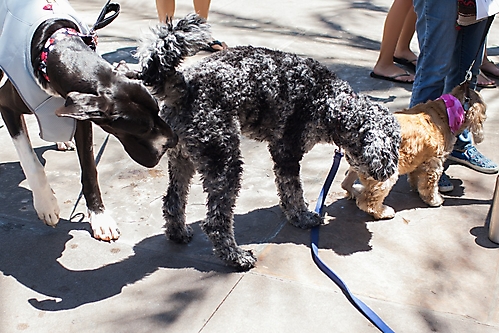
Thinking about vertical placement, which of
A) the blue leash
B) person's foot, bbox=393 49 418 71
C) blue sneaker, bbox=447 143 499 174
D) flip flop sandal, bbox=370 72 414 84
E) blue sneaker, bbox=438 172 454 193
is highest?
person's foot, bbox=393 49 418 71

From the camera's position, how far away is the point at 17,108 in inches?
140

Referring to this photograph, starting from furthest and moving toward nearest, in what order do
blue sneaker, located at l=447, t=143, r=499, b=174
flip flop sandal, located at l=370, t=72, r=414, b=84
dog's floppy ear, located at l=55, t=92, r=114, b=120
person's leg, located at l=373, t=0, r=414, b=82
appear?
flip flop sandal, located at l=370, t=72, r=414, b=84 < person's leg, located at l=373, t=0, r=414, b=82 < blue sneaker, located at l=447, t=143, r=499, b=174 < dog's floppy ear, located at l=55, t=92, r=114, b=120

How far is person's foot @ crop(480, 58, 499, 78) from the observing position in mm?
6117

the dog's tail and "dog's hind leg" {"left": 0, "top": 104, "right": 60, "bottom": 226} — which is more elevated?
the dog's tail

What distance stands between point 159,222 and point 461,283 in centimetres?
191

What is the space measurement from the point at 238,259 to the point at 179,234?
0.48 m

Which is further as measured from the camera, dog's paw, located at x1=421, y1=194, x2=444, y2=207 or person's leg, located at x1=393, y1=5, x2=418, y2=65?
person's leg, located at x1=393, y1=5, x2=418, y2=65

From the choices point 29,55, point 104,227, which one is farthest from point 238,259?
point 29,55

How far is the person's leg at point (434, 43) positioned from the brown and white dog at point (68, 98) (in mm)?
2145

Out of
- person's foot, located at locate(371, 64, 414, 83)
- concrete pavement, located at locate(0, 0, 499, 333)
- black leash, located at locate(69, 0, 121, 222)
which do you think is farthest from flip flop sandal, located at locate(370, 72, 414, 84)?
black leash, located at locate(69, 0, 121, 222)

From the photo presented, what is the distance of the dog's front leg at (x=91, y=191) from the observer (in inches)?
144

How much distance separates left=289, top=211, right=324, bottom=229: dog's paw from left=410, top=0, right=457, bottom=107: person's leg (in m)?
1.31

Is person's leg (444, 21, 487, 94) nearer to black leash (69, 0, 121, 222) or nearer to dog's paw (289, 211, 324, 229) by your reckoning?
dog's paw (289, 211, 324, 229)

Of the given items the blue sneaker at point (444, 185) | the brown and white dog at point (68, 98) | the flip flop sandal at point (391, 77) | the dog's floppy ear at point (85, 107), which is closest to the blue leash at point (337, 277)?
the blue sneaker at point (444, 185)
